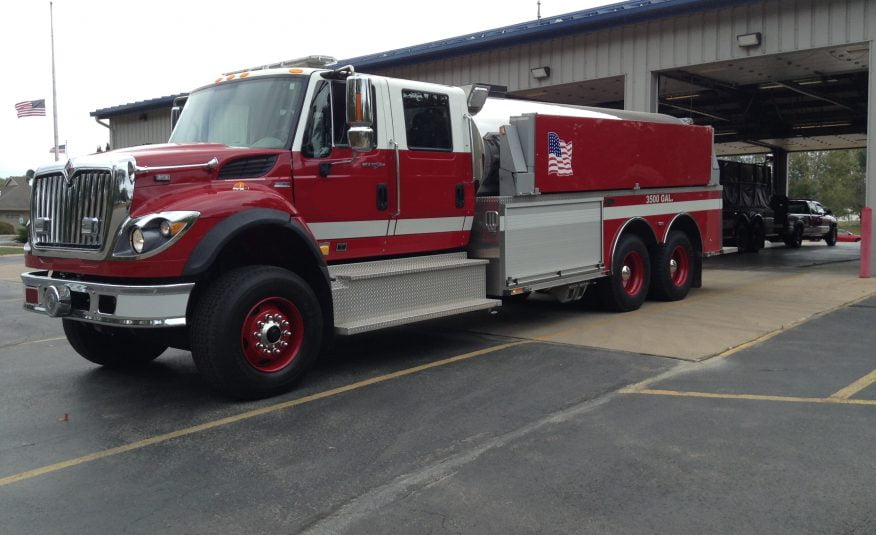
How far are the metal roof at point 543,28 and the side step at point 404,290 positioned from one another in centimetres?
929

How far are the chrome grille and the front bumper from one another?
0.37 m

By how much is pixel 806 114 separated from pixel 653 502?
91.2ft

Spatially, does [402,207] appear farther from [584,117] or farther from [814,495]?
[814,495]

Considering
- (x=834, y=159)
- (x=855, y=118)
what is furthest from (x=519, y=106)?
(x=834, y=159)

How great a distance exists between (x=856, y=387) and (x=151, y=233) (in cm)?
582

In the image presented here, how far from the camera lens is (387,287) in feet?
24.0

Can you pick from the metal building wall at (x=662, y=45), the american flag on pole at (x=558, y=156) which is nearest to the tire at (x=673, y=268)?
the american flag on pole at (x=558, y=156)

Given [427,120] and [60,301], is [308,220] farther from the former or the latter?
A: [60,301]

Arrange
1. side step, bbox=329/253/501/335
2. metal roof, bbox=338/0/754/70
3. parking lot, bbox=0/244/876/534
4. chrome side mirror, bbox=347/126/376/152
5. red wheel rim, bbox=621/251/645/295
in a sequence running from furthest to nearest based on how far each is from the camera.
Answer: metal roof, bbox=338/0/754/70, red wheel rim, bbox=621/251/645/295, side step, bbox=329/253/501/335, chrome side mirror, bbox=347/126/376/152, parking lot, bbox=0/244/876/534

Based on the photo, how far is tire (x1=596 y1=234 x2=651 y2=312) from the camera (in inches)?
409

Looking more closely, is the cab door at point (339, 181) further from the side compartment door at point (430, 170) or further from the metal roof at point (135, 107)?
the metal roof at point (135, 107)

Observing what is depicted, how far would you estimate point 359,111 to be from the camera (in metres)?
6.50

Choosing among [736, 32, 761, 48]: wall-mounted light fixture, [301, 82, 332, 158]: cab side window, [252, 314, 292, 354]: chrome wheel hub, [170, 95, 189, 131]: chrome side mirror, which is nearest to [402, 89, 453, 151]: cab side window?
[301, 82, 332, 158]: cab side window

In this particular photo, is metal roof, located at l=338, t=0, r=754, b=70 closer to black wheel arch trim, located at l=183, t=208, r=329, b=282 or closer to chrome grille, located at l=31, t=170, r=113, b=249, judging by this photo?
chrome grille, located at l=31, t=170, r=113, b=249
